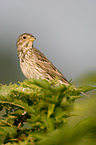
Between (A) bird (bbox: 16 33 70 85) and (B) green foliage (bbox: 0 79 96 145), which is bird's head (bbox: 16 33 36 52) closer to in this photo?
(A) bird (bbox: 16 33 70 85)

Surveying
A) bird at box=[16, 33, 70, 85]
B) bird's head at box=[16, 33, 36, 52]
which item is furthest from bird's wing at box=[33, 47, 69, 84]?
bird's head at box=[16, 33, 36, 52]

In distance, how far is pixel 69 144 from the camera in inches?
20.0

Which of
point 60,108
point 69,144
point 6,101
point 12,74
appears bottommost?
point 69,144

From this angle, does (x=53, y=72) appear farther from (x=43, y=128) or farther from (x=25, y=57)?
(x=43, y=128)

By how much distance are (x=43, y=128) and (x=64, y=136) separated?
0.66m

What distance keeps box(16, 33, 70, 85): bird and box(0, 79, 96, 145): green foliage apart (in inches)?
189

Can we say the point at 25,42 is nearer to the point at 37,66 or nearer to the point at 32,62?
the point at 32,62

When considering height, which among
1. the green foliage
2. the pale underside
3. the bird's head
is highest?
the bird's head

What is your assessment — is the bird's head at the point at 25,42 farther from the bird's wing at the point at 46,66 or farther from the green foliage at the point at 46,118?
the green foliage at the point at 46,118

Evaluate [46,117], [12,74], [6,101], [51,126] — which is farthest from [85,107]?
[12,74]

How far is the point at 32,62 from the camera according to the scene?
278 inches

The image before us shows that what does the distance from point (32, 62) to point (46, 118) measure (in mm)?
5975

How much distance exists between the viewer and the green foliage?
586 mm

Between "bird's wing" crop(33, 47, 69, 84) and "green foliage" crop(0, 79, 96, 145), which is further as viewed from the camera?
"bird's wing" crop(33, 47, 69, 84)
